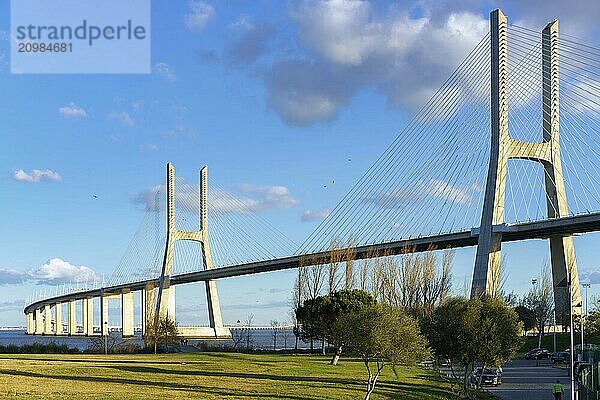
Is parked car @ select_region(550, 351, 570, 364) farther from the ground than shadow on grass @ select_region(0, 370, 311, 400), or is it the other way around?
shadow on grass @ select_region(0, 370, 311, 400)

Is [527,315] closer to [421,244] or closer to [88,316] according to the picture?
[421,244]

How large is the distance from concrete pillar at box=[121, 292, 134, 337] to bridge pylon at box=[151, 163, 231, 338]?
994 centimetres

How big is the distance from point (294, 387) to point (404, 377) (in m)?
10.6

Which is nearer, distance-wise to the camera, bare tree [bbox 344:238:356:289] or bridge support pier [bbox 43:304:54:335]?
bare tree [bbox 344:238:356:289]

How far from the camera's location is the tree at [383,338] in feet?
92.3

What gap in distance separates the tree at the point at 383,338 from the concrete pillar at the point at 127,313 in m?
69.7

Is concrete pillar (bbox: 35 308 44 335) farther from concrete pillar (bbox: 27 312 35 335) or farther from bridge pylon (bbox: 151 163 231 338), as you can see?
bridge pylon (bbox: 151 163 231 338)

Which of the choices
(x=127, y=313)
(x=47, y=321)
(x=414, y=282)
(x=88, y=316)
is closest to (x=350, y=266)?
(x=414, y=282)

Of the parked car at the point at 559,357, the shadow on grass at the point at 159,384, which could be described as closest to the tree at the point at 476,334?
the shadow on grass at the point at 159,384

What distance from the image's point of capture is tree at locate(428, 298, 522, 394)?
1320 inches

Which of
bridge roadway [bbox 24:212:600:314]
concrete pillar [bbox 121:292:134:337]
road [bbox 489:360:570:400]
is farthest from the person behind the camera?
concrete pillar [bbox 121:292:134:337]

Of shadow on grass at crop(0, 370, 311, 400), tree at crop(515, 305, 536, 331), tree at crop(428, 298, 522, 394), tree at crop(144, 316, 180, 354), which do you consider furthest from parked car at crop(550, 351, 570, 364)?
shadow on grass at crop(0, 370, 311, 400)

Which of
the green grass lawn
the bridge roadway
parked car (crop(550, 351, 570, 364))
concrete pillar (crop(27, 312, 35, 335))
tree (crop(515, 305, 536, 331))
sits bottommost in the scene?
concrete pillar (crop(27, 312, 35, 335))

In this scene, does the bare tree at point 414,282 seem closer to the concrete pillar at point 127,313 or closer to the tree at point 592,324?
the tree at point 592,324
